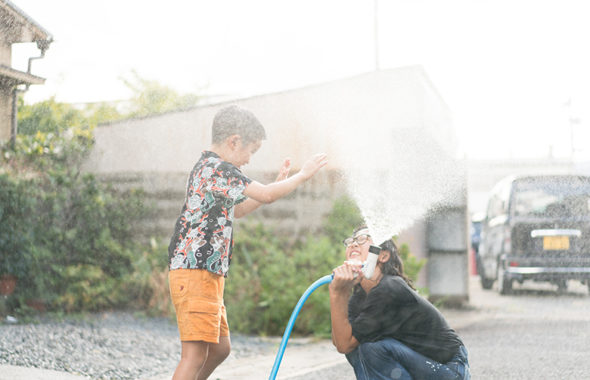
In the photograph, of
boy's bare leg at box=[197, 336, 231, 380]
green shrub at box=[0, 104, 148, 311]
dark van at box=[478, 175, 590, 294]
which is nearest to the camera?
boy's bare leg at box=[197, 336, 231, 380]

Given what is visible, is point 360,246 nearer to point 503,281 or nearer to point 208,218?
point 208,218

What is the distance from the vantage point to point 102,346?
5.30 meters

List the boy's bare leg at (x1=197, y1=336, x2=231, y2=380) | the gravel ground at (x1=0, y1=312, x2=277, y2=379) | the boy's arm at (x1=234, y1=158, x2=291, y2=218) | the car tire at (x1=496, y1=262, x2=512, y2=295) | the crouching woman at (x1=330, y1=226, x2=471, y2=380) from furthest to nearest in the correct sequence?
the car tire at (x1=496, y1=262, x2=512, y2=295)
the gravel ground at (x1=0, y1=312, x2=277, y2=379)
the boy's arm at (x1=234, y1=158, x2=291, y2=218)
the boy's bare leg at (x1=197, y1=336, x2=231, y2=380)
the crouching woman at (x1=330, y1=226, x2=471, y2=380)

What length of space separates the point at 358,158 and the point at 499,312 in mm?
2557

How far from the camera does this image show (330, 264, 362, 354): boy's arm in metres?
2.74

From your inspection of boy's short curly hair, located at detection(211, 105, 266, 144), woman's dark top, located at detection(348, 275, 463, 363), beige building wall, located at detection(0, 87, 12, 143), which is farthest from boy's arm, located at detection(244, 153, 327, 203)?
beige building wall, located at detection(0, 87, 12, 143)

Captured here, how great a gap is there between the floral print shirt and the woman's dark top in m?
0.61

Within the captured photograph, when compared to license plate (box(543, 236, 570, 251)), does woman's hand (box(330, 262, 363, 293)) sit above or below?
above

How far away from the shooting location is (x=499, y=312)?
8.61 metres

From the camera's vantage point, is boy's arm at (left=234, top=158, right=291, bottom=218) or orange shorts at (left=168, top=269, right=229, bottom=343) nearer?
orange shorts at (left=168, top=269, right=229, bottom=343)

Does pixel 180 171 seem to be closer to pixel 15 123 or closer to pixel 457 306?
pixel 15 123

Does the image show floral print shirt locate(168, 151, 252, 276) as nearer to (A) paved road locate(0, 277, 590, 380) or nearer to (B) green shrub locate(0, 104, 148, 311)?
(A) paved road locate(0, 277, 590, 380)

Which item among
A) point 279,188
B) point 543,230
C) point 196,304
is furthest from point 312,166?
point 543,230

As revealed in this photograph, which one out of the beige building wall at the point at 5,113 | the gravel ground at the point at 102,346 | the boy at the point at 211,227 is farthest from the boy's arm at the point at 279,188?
the beige building wall at the point at 5,113
